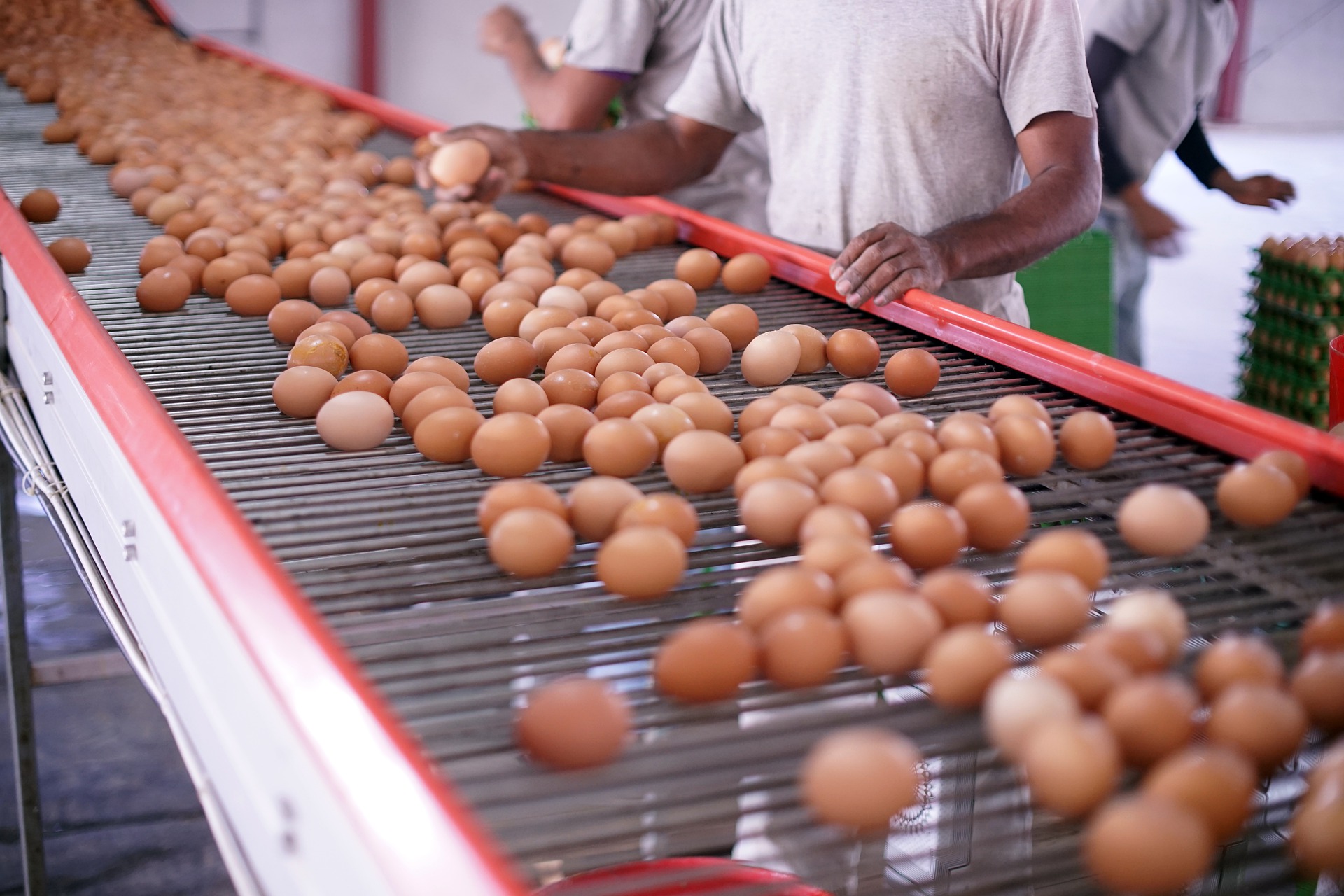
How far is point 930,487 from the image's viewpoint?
1.13 metres

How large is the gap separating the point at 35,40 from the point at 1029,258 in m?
3.79

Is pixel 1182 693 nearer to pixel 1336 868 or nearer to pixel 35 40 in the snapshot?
pixel 1336 868

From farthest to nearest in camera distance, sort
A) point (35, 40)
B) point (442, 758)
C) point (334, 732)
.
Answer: point (35, 40)
point (442, 758)
point (334, 732)

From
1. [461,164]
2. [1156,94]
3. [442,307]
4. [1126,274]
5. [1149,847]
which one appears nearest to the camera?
[1149,847]

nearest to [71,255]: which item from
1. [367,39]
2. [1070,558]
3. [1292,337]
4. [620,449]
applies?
[620,449]

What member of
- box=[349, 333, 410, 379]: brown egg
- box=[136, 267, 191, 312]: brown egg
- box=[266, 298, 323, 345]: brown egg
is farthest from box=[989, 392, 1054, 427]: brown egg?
box=[136, 267, 191, 312]: brown egg

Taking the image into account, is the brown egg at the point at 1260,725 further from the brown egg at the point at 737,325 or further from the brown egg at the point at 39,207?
the brown egg at the point at 39,207

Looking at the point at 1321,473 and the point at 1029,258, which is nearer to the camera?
the point at 1321,473

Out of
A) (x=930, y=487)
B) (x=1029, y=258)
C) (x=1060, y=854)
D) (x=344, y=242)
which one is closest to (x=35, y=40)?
(x=344, y=242)

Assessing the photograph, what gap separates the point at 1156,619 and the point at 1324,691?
0.38 ft

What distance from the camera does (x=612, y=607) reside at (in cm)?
97

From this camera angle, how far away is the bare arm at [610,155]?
7.47 feet

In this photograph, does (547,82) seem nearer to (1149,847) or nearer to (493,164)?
(493,164)

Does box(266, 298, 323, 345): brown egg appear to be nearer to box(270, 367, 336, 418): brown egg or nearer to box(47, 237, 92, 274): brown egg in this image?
box(270, 367, 336, 418): brown egg
